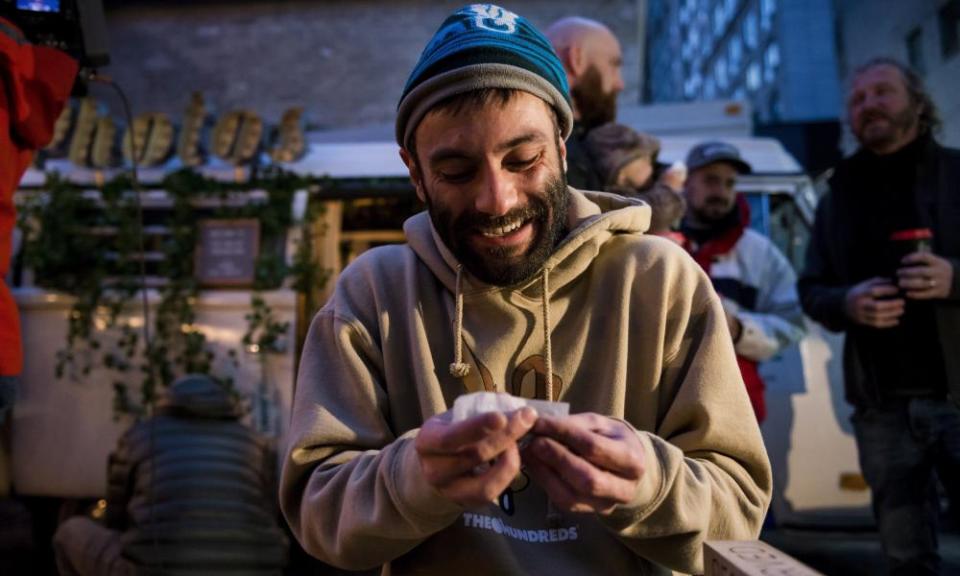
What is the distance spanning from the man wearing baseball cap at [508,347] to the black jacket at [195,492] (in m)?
2.12

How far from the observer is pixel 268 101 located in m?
14.4

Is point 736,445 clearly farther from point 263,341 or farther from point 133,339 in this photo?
point 133,339

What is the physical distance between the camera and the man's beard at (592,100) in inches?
118

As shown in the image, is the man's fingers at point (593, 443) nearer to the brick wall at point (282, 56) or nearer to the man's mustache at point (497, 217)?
the man's mustache at point (497, 217)

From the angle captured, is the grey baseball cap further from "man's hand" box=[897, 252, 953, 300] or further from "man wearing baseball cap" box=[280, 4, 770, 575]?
"man wearing baseball cap" box=[280, 4, 770, 575]

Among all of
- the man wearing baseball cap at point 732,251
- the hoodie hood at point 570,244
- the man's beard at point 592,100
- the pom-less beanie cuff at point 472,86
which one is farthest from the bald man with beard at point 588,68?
the pom-less beanie cuff at point 472,86

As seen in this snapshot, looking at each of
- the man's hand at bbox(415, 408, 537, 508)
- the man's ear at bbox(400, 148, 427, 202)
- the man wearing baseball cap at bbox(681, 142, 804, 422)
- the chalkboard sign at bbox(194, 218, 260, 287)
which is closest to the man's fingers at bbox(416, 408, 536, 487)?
the man's hand at bbox(415, 408, 537, 508)

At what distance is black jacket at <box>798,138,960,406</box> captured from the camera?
2834 millimetres

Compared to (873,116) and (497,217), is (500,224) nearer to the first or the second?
(497,217)

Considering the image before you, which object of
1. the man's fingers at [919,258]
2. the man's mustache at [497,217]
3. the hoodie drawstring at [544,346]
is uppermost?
the man's fingers at [919,258]

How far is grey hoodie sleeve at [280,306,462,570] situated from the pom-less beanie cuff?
0.41 m

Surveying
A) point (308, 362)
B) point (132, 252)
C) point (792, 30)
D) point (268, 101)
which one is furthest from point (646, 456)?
point (792, 30)

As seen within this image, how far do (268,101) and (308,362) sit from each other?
1390 cm

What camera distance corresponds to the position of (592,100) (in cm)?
304
